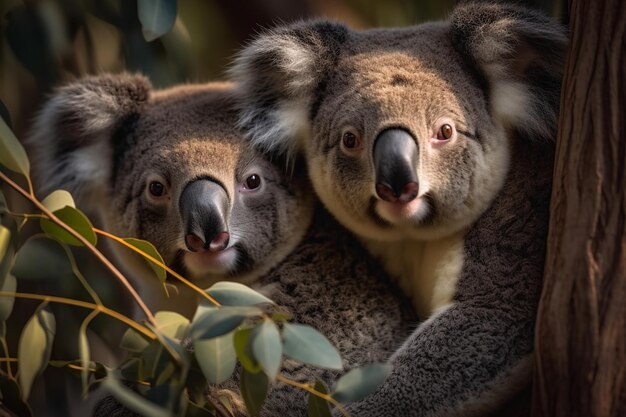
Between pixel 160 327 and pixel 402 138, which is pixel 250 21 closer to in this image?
pixel 402 138

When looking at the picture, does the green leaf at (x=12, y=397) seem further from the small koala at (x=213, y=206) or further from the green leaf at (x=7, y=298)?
the small koala at (x=213, y=206)

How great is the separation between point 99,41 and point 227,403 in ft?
8.11

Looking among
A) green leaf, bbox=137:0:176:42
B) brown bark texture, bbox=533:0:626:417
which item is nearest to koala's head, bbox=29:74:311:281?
green leaf, bbox=137:0:176:42

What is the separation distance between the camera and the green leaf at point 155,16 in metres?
2.75

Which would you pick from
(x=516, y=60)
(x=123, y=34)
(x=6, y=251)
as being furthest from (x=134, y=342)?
(x=123, y=34)

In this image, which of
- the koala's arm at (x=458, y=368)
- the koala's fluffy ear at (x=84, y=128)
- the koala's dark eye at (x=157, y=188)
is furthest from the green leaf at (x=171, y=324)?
the koala's fluffy ear at (x=84, y=128)

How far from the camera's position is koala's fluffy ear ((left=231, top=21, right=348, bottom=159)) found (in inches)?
103

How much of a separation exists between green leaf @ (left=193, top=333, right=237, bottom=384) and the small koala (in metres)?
0.60

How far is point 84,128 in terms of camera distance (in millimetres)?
2879

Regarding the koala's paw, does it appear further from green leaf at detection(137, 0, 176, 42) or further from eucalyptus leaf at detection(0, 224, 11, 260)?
green leaf at detection(137, 0, 176, 42)

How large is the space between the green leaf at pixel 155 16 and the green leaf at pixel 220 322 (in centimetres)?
132

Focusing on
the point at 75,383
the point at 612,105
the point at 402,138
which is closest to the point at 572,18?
the point at 612,105

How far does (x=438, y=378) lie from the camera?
226 centimetres

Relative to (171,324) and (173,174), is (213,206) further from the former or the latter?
(171,324)
